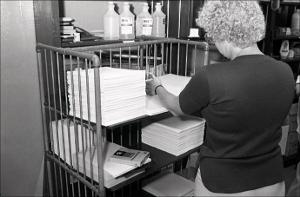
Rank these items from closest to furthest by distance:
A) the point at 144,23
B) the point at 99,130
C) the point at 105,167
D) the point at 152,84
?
the point at 99,130 → the point at 105,167 → the point at 152,84 → the point at 144,23

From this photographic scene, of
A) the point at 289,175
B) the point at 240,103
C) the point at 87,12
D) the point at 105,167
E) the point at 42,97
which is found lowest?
the point at 289,175

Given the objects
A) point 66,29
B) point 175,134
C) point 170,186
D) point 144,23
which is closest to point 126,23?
point 144,23

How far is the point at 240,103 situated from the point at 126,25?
0.94 meters

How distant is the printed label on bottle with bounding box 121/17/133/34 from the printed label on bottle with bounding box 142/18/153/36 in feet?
0.68

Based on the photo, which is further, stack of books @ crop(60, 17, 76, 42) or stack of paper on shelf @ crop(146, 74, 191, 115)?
stack of books @ crop(60, 17, 76, 42)

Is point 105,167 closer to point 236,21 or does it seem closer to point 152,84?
point 152,84

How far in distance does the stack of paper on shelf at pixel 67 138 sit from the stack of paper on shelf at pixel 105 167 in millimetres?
61

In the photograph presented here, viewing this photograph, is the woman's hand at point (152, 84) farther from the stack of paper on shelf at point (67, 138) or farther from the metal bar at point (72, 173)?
the metal bar at point (72, 173)

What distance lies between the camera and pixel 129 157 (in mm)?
1578

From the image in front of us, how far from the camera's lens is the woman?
3.93 ft

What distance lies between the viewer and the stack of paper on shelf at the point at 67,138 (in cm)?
163

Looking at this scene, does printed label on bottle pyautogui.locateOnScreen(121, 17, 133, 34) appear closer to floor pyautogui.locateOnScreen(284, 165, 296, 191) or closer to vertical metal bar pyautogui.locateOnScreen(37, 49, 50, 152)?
vertical metal bar pyautogui.locateOnScreen(37, 49, 50, 152)

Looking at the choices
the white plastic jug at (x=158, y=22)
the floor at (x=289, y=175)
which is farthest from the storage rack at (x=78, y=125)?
the floor at (x=289, y=175)

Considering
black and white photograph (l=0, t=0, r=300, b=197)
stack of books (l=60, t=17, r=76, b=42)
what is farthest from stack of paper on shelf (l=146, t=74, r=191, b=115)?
stack of books (l=60, t=17, r=76, b=42)
